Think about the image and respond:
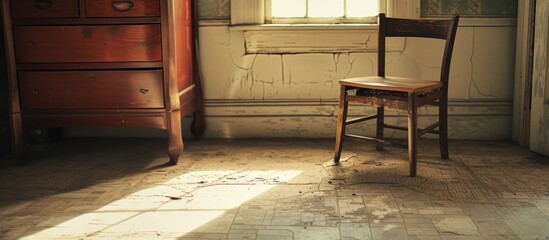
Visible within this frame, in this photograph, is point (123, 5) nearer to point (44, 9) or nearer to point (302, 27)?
point (44, 9)

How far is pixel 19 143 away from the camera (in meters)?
3.57

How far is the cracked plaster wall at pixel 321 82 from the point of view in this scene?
4.15 m

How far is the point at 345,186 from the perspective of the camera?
3.08 metres

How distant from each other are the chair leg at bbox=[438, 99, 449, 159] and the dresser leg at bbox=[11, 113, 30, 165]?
7.94 ft

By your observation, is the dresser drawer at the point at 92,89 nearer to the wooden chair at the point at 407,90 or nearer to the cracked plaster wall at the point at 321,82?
the cracked plaster wall at the point at 321,82

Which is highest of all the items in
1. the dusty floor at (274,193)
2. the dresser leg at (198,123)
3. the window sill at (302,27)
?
the window sill at (302,27)

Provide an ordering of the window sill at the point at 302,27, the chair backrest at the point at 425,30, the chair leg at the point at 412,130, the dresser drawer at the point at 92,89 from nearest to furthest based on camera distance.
→ the chair leg at the point at 412,130, the chair backrest at the point at 425,30, the dresser drawer at the point at 92,89, the window sill at the point at 302,27

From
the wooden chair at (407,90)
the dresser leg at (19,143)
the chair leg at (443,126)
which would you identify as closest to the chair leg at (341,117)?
the wooden chair at (407,90)

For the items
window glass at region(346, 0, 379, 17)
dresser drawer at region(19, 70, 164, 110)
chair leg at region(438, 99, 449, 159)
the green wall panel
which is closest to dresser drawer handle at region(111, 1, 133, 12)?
dresser drawer at region(19, 70, 164, 110)

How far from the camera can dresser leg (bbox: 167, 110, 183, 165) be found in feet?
11.4

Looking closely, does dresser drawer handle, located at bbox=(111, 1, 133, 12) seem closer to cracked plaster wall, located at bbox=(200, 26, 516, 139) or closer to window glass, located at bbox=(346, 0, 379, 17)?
cracked plaster wall, located at bbox=(200, 26, 516, 139)

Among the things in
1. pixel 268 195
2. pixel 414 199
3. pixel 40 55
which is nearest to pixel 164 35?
pixel 40 55

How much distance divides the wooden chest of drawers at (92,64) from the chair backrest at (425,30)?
1.22m

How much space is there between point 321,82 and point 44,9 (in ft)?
6.05
